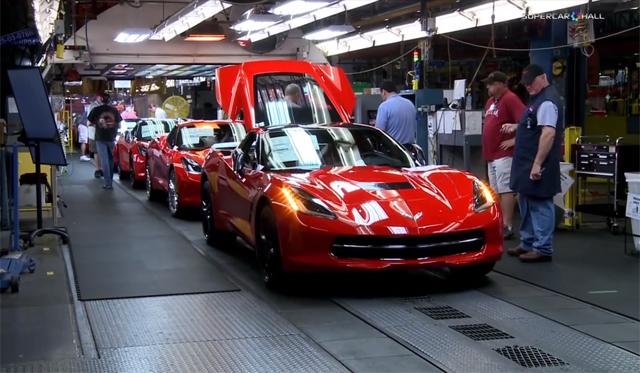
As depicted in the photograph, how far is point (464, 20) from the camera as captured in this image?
510 inches

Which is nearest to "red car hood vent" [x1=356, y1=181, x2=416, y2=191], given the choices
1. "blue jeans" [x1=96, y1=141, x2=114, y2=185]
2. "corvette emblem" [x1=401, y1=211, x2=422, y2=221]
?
"corvette emblem" [x1=401, y1=211, x2=422, y2=221]

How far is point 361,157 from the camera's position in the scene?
775 cm

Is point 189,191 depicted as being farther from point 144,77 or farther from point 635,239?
point 144,77

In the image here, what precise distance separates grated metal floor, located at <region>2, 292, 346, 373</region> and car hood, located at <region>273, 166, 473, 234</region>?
1066mm

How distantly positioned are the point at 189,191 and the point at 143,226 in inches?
36.3

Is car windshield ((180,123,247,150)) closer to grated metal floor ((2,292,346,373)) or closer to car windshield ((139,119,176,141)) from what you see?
car windshield ((139,119,176,141))

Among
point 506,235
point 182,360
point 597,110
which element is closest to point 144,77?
point 597,110

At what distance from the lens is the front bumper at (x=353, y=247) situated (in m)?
6.33

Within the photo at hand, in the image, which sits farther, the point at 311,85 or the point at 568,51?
the point at 568,51

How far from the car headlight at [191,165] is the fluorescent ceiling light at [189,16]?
248 cm

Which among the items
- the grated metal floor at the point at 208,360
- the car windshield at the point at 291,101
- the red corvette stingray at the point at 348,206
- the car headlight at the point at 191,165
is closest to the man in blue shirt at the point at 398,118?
the car windshield at the point at 291,101

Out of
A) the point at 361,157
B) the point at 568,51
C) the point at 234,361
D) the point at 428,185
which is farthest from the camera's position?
the point at 568,51

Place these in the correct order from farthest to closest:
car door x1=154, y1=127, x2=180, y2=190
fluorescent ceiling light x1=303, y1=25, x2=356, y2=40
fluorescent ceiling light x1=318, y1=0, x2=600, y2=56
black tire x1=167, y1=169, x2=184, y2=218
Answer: fluorescent ceiling light x1=303, y1=25, x2=356, y2=40 → car door x1=154, y1=127, x2=180, y2=190 → black tire x1=167, y1=169, x2=184, y2=218 → fluorescent ceiling light x1=318, y1=0, x2=600, y2=56

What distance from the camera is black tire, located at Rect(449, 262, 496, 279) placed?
6875mm
